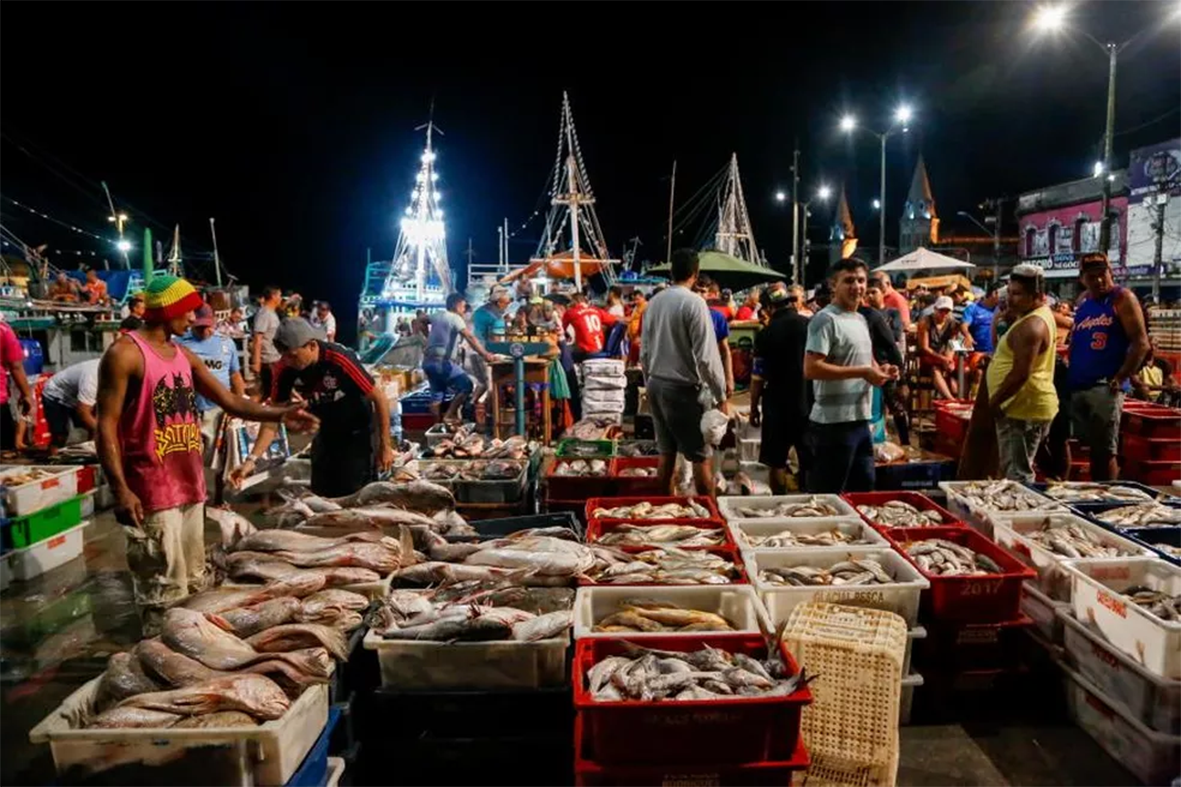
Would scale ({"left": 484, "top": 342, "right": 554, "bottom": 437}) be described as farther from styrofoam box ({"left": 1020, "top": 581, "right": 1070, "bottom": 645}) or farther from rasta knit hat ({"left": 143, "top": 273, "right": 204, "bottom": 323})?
styrofoam box ({"left": 1020, "top": 581, "right": 1070, "bottom": 645})

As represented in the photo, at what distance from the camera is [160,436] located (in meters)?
3.95

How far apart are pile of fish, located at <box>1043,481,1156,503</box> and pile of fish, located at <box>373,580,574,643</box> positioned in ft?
12.2

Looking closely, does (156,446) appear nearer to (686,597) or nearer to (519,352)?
(686,597)

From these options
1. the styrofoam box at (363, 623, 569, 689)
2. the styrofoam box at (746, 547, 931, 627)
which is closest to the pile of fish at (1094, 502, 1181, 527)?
the styrofoam box at (746, 547, 931, 627)

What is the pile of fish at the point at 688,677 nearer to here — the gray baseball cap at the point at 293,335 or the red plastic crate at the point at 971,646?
the red plastic crate at the point at 971,646

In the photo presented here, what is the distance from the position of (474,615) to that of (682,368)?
313 cm

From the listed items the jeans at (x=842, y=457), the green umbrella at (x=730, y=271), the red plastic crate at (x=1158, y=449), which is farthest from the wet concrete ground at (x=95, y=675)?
the green umbrella at (x=730, y=271)

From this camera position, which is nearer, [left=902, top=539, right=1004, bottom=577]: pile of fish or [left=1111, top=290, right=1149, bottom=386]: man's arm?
[left=902, top=539, right=1004, bottom=577]: pile of fish

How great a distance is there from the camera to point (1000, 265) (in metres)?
51.5

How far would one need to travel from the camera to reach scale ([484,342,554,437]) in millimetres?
9133

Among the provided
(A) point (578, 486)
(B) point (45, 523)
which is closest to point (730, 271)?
(A) point (578, 486)

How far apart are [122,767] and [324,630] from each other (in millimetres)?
807

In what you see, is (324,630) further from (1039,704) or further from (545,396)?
(545,396)

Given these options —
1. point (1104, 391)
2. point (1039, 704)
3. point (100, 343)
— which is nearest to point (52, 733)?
point (1039, 704)
